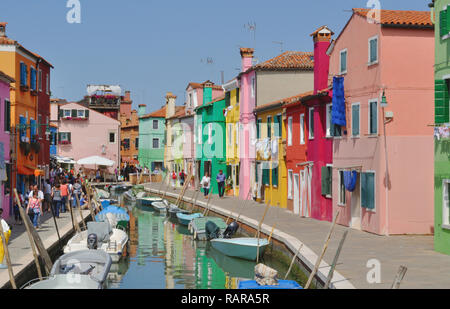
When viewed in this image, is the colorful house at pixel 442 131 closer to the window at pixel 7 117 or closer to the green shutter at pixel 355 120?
the green shutter at pixel 355 120

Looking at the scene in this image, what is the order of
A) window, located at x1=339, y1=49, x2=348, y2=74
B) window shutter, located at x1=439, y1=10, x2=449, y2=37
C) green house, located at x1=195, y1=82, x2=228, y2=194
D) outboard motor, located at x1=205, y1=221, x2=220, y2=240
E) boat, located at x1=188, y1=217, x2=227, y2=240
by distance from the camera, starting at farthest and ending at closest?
green house, located at x1=195, y1=82, x2=228, y2=194, boat, located at x1=188, y1=217, x2=227, y2=240, outboard motor, located at x1=205, y1=221, x2=220, y2=240, window, located at x1=339, y1=49, x2=348, y2=74, window shutter, located at x1=439, y1=10, x2=449, y2=37

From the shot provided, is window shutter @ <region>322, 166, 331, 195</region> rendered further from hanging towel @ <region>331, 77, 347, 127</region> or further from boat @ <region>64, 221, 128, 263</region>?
boat @ <region>64, 221, 128, 263</region>

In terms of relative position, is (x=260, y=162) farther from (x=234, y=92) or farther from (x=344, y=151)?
(x=344, y=151)

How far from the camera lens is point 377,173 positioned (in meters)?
25.4

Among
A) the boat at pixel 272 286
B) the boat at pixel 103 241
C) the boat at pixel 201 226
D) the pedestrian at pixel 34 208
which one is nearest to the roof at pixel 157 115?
the boat at pixel 201 226

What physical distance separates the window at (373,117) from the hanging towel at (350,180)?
81.6 inches

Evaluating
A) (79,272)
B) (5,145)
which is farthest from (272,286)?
(5,145)

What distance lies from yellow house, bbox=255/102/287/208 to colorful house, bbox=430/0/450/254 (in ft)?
57.9

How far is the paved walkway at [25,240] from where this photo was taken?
18.1 m

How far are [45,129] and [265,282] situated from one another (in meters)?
31.9

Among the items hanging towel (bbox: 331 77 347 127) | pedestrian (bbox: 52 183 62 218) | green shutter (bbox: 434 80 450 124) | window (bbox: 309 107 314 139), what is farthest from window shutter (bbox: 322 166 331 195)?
pedestrian (bbox: 52 183 62 218)

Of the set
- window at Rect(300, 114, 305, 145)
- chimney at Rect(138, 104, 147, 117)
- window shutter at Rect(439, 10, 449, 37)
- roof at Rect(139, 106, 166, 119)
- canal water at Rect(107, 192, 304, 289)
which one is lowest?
canal water at Rect(107, 192, 304, 289)

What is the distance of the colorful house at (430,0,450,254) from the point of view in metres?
20.0
